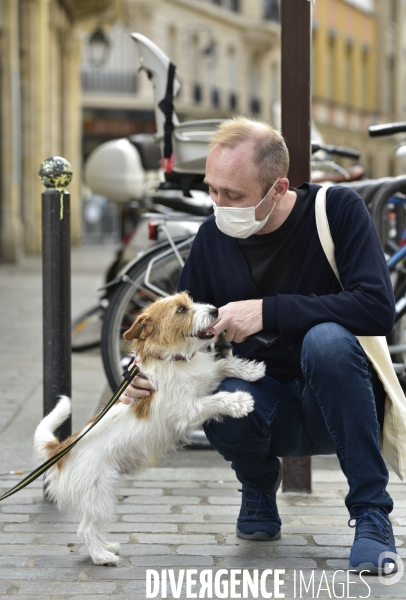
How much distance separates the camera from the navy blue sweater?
3213 mm

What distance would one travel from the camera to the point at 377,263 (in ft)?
10.7

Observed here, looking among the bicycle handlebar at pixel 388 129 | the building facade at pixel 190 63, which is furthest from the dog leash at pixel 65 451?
the building facade at pixel 190 63

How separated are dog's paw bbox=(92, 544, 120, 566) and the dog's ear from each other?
2.28 ft

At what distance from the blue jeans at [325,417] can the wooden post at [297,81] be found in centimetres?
66

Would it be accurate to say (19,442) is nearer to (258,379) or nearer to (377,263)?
(258,379)

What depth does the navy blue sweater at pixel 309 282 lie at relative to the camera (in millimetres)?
3213

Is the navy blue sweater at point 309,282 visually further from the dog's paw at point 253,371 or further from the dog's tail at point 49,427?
the dog's tail at point 49,427

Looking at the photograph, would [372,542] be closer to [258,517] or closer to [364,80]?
[258,517]

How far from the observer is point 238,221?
327 cm

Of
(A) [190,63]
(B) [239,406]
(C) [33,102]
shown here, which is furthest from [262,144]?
(A) [190,63]

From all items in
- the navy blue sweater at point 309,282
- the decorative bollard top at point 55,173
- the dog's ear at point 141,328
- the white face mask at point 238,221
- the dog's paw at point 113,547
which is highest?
the decorative bollard top at point 55,173

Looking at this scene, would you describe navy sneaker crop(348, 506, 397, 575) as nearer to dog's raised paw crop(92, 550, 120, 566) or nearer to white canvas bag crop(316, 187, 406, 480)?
white canvas bag crop(316, 187, 406, 480)

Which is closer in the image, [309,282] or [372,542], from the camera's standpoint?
[372,542]

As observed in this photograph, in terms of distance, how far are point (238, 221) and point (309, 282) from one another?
1.12 feet
